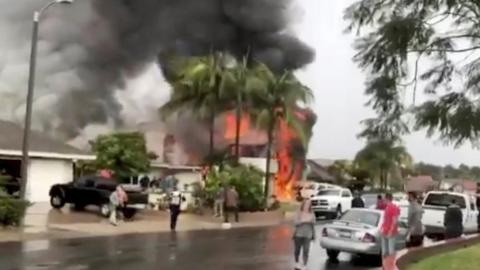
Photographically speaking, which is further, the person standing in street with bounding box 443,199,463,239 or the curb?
the person standing in street with bounding box 443,199,463,239

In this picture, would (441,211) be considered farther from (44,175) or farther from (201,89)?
(44,175)

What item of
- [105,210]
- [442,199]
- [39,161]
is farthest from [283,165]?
[105,210]

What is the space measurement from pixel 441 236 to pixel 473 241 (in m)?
6.55

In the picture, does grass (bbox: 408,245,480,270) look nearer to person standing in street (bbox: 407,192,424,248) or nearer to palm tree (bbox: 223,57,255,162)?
person standing in street (bbox: 407,192,424,248)

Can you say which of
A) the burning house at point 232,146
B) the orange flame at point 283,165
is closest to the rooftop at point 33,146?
the burning house at point 232,146

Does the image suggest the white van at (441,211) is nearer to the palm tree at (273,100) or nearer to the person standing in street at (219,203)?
the person standing in street at (219,203)

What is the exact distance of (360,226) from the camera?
18.1 m

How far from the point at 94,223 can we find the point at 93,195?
326 cm

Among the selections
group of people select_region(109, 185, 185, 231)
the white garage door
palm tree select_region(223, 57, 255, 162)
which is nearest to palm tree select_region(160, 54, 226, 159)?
palm tree select_region(223, 57, 255, 162)

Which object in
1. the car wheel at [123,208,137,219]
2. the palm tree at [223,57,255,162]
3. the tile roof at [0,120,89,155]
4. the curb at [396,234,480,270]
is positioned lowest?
the curb at [396,234,480,270]

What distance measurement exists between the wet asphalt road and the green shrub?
37.8 ft

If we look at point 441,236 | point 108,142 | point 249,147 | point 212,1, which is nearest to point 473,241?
point 441,236

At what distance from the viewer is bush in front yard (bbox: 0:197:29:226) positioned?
2273 cm

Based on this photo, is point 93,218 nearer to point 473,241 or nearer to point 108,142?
point 108,142
